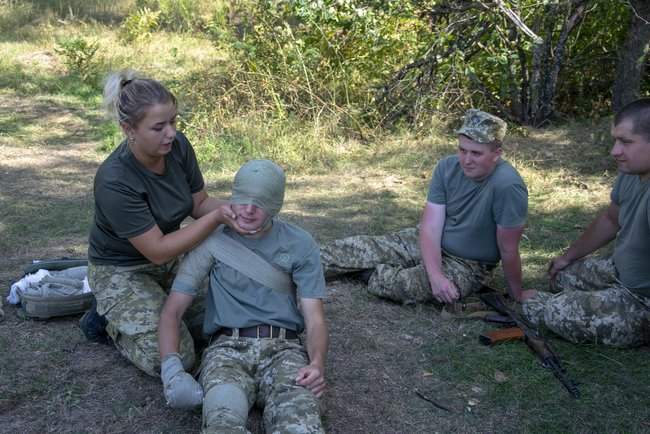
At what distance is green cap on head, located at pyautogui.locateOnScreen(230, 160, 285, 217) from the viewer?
3.04 m

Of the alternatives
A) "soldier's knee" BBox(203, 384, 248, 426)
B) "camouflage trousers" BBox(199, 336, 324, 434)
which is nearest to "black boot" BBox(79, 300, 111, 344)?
"camouflage trousers" BBox(199, 336, 324, 434)

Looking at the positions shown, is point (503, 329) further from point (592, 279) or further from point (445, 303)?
point (592, 279)

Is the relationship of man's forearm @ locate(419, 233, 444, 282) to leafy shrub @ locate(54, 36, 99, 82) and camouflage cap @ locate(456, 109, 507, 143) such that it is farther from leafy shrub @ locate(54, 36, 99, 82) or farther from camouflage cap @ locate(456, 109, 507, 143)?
leafy shrub @ locate(54, 36, 99, 82)

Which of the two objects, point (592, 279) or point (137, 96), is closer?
point (137, 96)

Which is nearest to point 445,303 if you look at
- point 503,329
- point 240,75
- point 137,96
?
point 503,329

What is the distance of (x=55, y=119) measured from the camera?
9172 mm

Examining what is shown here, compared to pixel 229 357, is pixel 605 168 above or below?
below

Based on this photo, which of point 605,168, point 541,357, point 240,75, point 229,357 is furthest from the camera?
point 240,75

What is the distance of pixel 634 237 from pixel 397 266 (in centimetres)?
146

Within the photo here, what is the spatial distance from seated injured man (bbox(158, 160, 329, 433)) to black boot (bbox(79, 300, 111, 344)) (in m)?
0.74

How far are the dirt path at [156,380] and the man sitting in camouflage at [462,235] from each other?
0.54 ft

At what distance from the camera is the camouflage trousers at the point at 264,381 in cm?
270

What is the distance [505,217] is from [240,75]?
16.9 feet

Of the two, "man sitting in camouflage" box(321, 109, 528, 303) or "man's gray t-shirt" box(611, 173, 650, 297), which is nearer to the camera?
"man's gray t-shirt" box(611, 173, 650, 297)
